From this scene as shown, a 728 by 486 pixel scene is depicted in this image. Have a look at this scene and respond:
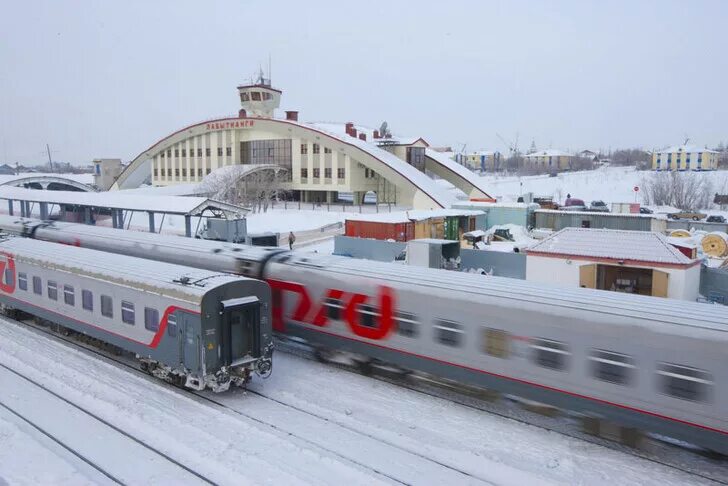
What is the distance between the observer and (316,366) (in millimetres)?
15609

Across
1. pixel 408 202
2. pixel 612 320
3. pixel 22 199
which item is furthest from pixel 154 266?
pixel 408 202

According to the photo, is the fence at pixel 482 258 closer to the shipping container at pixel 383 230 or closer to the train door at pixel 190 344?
the shipping container at pixel 383 230

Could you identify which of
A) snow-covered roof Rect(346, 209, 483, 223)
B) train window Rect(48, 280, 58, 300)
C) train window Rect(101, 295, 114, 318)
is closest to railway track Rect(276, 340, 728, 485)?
train window Rect(101, 295, 114, 318)

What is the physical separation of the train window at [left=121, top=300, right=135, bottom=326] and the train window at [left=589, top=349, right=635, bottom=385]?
1105cm

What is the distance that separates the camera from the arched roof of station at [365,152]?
58688 mm

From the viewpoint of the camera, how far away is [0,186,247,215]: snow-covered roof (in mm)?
32375

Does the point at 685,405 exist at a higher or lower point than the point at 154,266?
lower

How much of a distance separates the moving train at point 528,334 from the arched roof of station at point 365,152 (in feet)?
139

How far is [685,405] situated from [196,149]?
73.5 m

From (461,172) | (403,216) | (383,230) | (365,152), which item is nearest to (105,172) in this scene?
(365,152)

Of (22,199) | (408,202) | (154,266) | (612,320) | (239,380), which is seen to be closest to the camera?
(612,320)

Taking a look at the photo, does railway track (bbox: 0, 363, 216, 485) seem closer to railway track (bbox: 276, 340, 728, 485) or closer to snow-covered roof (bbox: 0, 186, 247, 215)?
railway track (bbox: 276, 340, 728, 485)

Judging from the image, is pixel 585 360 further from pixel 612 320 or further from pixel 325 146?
pixel 325 146

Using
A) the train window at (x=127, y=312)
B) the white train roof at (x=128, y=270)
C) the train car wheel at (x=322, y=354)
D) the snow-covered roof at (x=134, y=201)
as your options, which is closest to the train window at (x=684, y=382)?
the train car wheel at (x=322, y=354)
